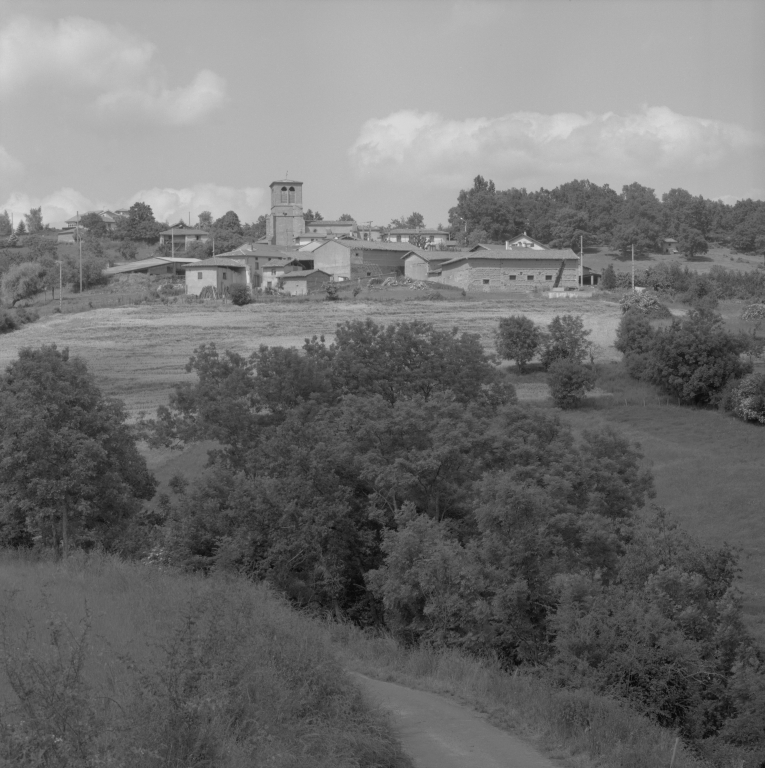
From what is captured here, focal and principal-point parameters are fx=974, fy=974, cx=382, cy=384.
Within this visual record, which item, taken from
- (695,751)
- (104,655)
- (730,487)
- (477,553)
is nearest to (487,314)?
(730,487)

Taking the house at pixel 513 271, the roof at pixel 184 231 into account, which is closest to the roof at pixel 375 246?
the house at pixel 513 271

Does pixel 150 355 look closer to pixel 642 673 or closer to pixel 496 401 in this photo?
pixel 496 401

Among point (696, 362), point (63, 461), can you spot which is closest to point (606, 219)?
point (696, 362)

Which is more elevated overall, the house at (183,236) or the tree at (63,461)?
the house at (183,236)

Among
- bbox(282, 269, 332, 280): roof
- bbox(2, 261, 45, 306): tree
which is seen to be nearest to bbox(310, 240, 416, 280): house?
bbox(282, 269, 332, 280): roof

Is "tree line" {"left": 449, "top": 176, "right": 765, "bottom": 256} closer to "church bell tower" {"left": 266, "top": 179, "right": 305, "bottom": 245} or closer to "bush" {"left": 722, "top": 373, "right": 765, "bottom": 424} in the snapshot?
"church bell tower" {"left": 266, "top": 179, "right": 305, "bottom": 245}

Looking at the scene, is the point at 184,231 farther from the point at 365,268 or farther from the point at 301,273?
the point at 301,273

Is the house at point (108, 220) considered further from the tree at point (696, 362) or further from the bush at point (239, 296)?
the tree at point (696, 362)
